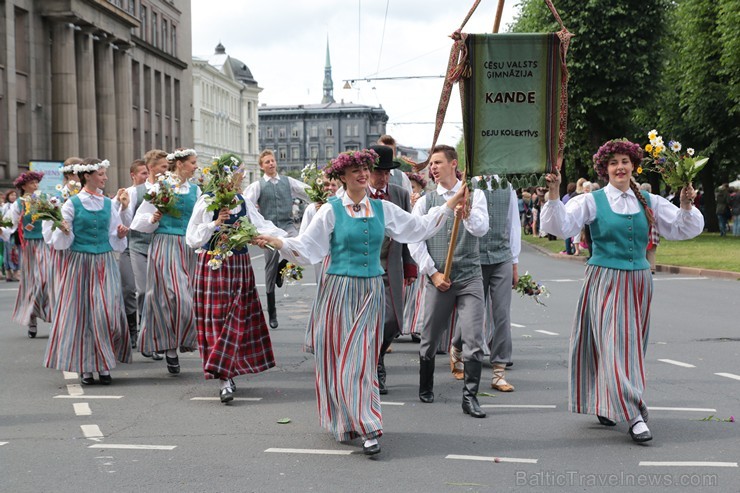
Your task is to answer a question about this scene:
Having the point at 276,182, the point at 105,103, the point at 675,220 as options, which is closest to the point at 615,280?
the point at 675,220

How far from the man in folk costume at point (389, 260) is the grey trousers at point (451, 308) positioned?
0.59 meters

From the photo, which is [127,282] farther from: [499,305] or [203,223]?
[499,305]

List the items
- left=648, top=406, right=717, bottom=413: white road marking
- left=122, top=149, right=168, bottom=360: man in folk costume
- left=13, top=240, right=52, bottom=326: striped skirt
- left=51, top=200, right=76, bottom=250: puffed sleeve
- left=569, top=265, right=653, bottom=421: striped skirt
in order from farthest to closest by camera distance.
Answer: left=13, top=240, right=52, bottom=326: striped skirt → left=122, top=149, right=168, bottom=360: man in folk costume → left=51, top=200, right=76, bottom=250: puffed sleeve → left=648, top=406, right=717, bottom=413: white road marking → left=569, top=265, right=653, bottom=421: striped skirt

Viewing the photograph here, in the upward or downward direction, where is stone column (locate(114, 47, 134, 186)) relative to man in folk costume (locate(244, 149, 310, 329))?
upward

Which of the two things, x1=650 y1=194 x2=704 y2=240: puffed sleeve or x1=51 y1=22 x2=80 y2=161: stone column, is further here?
x1=51 y1=22 x2=80 y2=161: stone column

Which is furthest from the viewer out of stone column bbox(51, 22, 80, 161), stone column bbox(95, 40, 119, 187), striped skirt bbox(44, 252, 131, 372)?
stone column bbox(95, 40, 119, 187)

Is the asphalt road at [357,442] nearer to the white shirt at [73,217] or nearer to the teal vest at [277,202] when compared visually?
the white shirt at [73,217]

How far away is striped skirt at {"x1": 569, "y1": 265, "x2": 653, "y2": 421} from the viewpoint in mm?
6535

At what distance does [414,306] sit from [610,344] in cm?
455

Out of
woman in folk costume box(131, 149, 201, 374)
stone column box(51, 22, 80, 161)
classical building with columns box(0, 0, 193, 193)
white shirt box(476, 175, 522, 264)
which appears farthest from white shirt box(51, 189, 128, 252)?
stone column box(51, 22, 80, 161)

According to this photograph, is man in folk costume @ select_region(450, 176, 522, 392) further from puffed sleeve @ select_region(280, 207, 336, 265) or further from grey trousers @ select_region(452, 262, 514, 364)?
puffed sleeve @ select_region(280, 207, 336, 265)

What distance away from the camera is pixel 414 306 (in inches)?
434

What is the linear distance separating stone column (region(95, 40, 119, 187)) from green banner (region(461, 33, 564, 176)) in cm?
4263

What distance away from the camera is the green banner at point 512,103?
721 centimetres
